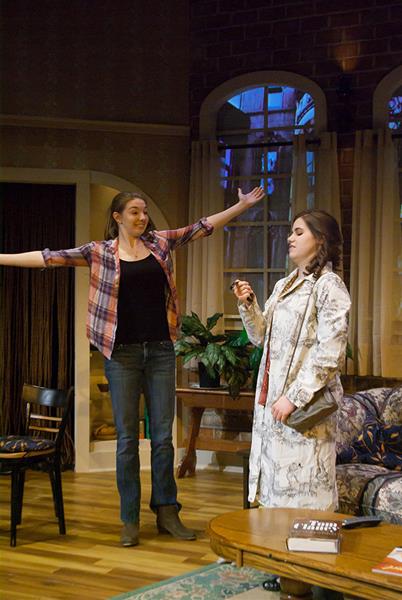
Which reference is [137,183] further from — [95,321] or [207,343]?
[95,321]

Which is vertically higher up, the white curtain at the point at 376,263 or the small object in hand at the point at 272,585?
the white curtain at the point at 376,263

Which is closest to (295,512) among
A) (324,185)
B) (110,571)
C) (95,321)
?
(110,571)

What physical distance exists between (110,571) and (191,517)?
1073 mm

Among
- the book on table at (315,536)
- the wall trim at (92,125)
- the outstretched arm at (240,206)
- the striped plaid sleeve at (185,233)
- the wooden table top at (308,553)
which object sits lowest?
the wooden table top at (308,553)

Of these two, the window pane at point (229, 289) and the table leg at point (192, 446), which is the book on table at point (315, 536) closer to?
the table leg at point (192, 446)

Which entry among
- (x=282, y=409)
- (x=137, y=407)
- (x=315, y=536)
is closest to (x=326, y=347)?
(x=282, y=409)

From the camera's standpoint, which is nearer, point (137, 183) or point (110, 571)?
point (110, 571)

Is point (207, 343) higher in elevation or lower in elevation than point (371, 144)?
lower

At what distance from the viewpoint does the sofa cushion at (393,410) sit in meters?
4.47

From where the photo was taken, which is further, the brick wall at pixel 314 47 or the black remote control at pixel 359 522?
the brick wall at pixel 314 47

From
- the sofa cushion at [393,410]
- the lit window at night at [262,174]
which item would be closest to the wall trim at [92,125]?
the lit window at night at [262,174]

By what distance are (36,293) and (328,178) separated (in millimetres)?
2300

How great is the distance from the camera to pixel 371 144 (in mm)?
5941

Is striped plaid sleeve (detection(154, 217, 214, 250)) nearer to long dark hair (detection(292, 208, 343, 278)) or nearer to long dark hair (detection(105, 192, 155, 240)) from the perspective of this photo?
long dark hair (detection(105, 192, 155, 240))
